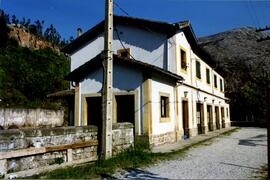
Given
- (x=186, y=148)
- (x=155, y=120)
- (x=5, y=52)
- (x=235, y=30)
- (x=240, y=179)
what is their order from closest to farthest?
(x=240, y=179) < (x=186, y=148) < (x=155, y=120) < (x=5, y=52) < (x=235, y=30)

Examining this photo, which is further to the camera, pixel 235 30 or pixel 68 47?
pixel 235 30

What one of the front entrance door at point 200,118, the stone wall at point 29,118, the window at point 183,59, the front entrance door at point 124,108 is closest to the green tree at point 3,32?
the stone wall at point 29,118

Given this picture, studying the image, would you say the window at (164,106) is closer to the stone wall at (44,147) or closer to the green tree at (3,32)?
the stone wall at (44,147)

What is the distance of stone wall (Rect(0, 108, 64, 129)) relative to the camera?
21.3 m

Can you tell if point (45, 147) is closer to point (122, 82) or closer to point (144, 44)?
point (122, 82)

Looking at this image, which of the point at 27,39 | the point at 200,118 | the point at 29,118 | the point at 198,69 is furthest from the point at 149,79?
the point at 27,39

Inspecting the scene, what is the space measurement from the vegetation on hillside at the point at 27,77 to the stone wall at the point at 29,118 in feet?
13.2

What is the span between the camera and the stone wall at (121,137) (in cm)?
934

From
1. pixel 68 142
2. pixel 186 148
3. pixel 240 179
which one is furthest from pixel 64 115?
pixel 240 179

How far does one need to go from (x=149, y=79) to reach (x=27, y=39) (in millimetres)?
53442

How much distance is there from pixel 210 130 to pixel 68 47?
1231 centimetres

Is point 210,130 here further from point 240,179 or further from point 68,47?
point 240,179

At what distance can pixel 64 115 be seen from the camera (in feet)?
88.5

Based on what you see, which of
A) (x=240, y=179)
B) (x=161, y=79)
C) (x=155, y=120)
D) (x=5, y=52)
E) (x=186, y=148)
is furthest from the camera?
(x=5, y=52)
